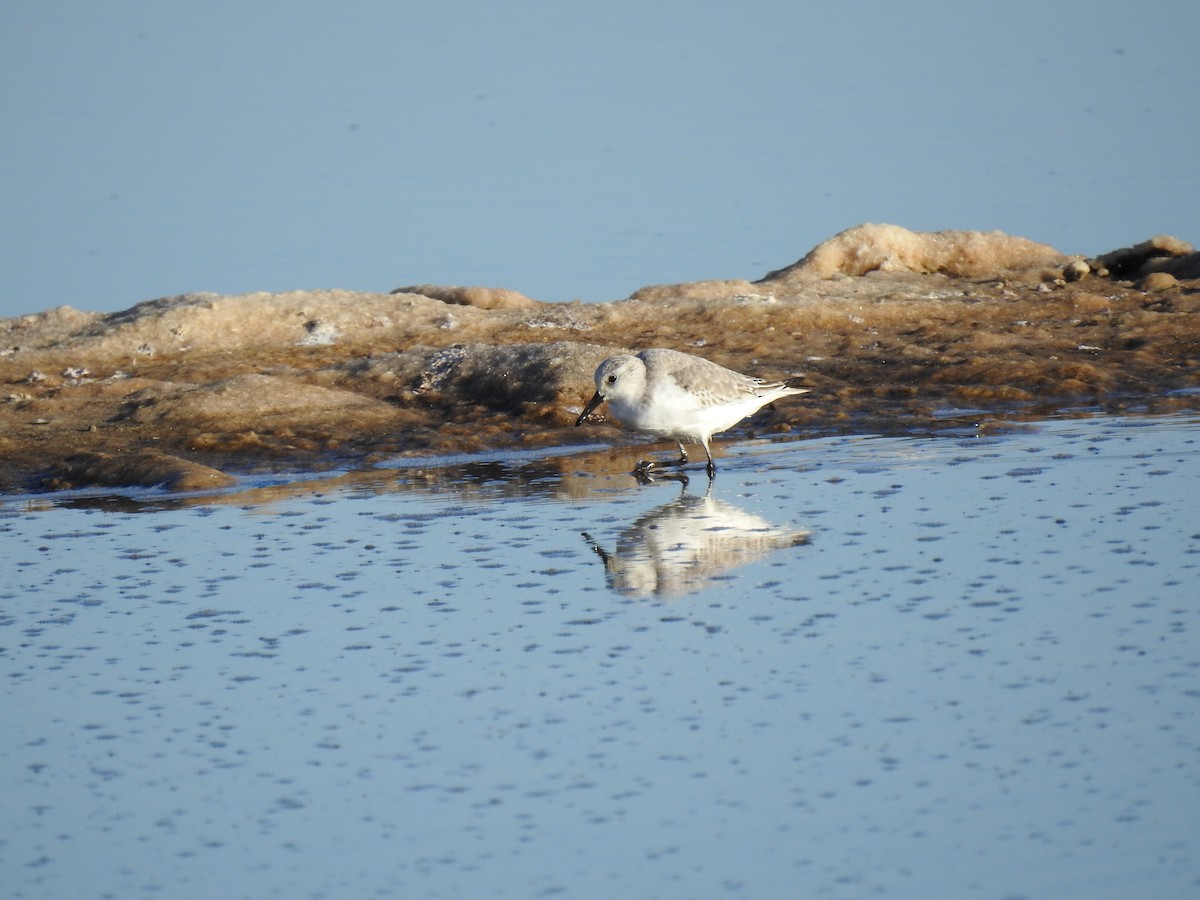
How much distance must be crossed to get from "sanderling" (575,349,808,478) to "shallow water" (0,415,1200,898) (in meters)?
0.72

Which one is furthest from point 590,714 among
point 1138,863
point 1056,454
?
point 1056,454

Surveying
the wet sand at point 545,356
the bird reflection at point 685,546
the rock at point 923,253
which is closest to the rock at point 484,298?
the wet sand at point 545,356

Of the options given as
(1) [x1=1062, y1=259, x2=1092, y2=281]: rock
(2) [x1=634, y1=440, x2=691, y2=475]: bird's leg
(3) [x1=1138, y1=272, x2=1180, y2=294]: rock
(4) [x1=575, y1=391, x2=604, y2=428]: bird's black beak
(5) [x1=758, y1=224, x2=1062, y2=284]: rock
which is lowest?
(2) [x1=634, y1=440, x2=691, y2=475]: bird's leg

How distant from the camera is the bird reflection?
757 cm

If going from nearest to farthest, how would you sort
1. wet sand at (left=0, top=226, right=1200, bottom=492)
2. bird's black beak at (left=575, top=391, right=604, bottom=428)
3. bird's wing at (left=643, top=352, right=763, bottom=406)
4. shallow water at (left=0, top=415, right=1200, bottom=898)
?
shallow water at (left=0, top=415, right=1200, bottom=898) < bird's wing at (left=643, top=352, right=763, bottom=406) < bird's black beak at (left=575, top=391, right=604, bottom=428) < wet sand at (left=0, top=226, right=1200, bottom=492)

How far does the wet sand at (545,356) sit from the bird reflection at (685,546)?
245 cm

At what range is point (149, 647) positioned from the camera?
6969 mm

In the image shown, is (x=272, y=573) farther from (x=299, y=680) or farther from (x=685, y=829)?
(x=685, y=829)

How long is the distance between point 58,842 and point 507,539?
3.62 meters

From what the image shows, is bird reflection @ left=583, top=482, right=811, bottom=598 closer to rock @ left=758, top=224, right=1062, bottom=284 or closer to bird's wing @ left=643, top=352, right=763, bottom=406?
bird's wing @ left=643, top=352, right=763, bottom=406

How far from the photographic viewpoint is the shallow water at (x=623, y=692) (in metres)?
4.82

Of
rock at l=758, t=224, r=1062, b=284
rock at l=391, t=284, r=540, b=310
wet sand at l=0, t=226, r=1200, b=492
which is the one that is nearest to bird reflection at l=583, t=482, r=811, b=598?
wet sand at l=0, t=226, r=1200, b=492

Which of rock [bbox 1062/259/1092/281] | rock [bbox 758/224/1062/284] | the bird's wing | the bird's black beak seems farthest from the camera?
rock [bbox 758/224/1062/284]

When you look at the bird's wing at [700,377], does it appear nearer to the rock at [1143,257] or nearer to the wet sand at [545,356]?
the wet sand at [545,356]
